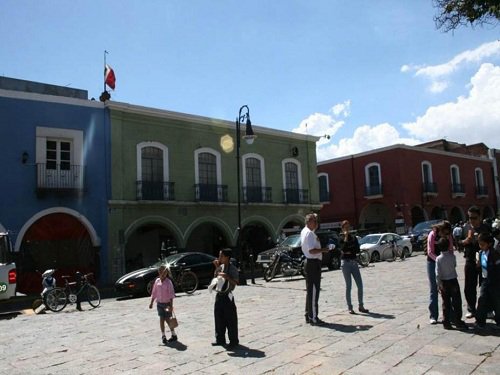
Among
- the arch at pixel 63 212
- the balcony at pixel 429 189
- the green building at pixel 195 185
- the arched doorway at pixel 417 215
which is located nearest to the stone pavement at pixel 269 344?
the arch at pixel 63 212

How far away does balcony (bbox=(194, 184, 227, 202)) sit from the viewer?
83.1ft

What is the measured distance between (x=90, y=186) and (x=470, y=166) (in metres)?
35.2

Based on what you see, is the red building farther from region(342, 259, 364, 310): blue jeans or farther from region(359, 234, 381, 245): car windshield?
region(342, 259, 364, 310): blue jeans

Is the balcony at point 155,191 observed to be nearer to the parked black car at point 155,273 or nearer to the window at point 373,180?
the parked black car at point 155,273

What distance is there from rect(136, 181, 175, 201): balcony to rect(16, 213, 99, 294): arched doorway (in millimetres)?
3042

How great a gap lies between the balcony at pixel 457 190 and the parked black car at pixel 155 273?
30.3 metres

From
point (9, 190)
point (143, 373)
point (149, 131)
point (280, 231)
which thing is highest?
point (149, 131)

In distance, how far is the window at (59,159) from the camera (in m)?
20.7

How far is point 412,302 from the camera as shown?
9703 mm

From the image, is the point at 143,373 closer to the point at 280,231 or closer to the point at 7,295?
the point at 7,295

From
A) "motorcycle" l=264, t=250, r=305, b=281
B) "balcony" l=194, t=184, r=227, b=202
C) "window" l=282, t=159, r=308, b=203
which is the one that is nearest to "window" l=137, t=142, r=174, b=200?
"balcony" l=194, t=184, r=227, b=202

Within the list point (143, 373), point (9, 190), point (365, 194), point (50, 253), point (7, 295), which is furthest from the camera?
point (365, 194)

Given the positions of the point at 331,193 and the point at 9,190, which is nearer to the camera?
the point at 9,190

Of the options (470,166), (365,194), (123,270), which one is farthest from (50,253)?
(470,166)
